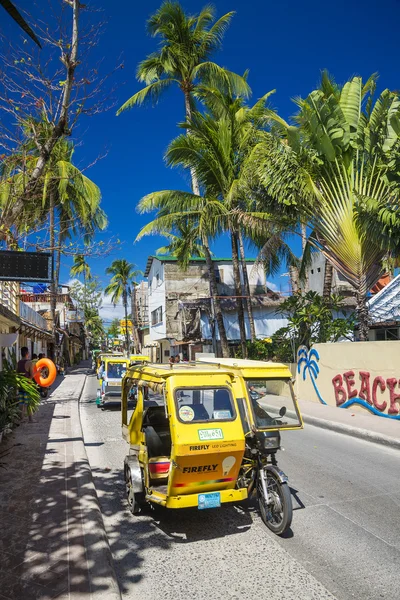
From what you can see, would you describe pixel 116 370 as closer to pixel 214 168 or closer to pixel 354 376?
pixel 354 376

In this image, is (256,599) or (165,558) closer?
(256,599)

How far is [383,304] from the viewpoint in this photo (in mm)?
15977

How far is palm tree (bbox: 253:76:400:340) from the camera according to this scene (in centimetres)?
1341

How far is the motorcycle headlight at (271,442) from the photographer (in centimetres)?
522

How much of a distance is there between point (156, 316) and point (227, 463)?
34.1 m

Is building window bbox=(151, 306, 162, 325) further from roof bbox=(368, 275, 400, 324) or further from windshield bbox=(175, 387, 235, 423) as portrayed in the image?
windshield bbox=(175, 387, 235, 423)

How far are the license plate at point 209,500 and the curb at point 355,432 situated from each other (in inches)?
218

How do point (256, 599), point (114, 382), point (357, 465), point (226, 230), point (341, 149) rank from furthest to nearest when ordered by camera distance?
point (226, 230)
point (114, 382)
point (341, 149)
point (357, 465)
point (256, 599)

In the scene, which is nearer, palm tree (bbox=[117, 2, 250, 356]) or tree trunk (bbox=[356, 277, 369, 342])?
tree trunk (bbox=[356, 277, 369, 342])

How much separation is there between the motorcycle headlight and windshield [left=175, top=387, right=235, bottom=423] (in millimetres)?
584

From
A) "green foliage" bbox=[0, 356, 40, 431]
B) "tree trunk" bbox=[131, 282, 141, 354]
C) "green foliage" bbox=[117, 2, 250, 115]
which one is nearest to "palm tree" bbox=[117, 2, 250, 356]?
"green foliage" bbox=[117, 2, 250, 115]

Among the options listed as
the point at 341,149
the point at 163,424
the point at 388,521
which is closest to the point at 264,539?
the point at 388,521

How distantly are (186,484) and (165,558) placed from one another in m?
0.76

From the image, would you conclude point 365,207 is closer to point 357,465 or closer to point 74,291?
point 357,465
